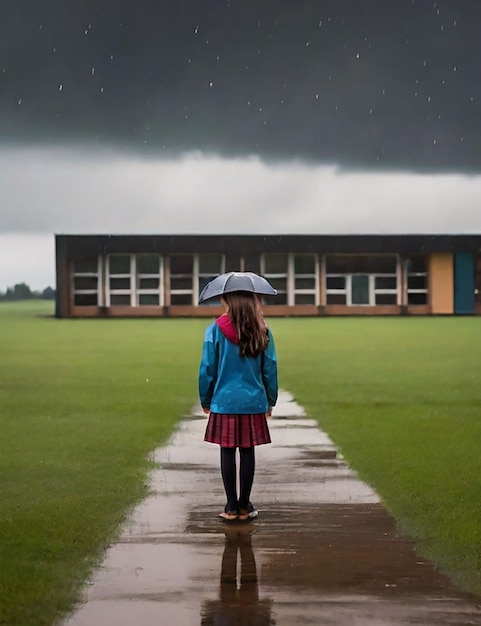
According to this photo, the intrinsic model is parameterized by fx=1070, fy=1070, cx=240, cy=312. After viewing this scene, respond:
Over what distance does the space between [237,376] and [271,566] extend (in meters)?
1.19

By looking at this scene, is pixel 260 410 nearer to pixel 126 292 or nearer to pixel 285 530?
pixel 285 530

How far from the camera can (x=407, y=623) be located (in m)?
4.16

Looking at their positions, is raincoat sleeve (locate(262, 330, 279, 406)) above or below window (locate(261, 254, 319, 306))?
below

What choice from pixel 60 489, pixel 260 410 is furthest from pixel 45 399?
pixel 260 410

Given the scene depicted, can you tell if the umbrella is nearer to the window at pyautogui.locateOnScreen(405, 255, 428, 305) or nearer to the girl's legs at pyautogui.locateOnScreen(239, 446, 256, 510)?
the girl's legs at pyautogui.locateOnScreen(239, 446, 256, 510)

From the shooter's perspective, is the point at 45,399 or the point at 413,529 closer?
the point at 413,529

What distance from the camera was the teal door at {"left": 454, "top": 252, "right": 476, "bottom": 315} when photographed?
153ft

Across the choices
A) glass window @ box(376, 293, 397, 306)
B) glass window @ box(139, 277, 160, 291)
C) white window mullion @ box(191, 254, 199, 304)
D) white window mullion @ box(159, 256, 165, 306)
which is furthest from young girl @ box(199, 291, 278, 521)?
glass window @ box(376, 293, 397, 306)

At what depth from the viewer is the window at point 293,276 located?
46250 millimetres

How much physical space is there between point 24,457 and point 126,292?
37.6 m

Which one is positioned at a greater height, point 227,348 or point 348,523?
point 227,348

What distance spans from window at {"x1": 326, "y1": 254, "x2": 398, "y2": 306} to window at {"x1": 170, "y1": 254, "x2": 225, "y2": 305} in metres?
4.98

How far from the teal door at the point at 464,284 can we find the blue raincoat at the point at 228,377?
41.8 meters

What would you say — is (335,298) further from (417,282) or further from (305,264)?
(417,282)
